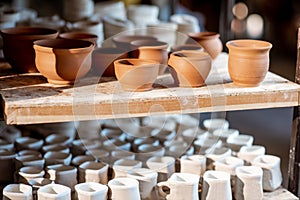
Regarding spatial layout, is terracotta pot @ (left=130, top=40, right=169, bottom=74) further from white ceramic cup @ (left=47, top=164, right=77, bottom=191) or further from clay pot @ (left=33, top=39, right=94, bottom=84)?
white ceramic cup @ (left=47, top=164, right=77, bottom=191)

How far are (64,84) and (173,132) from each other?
2.17ft

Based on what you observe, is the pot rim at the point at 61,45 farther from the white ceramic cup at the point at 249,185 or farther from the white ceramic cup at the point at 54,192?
the white ceramic cup at the point at 249,185

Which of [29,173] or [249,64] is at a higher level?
[249,64]

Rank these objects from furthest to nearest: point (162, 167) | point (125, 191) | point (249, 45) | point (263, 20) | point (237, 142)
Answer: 1. point (263, 20)
2. point (237, 142)
3. point (162, 167)
4. point (249, 45)
5. point (125, 191)

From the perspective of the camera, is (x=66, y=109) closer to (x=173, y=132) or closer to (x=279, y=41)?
(x=173, y=132)

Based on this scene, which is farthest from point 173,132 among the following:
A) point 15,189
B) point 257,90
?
point 15,189

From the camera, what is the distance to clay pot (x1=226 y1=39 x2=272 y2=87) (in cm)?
144

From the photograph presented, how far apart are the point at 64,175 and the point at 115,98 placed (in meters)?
0.35

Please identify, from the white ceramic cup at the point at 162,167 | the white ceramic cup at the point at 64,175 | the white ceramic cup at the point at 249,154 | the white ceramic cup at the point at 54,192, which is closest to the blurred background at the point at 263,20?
the white ceramic cup at the point at 249,154

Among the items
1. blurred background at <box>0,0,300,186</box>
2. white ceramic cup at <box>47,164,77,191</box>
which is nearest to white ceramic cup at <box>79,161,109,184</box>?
white ceramic cup at <box>47,164,77,191</box>

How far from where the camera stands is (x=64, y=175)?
154cm

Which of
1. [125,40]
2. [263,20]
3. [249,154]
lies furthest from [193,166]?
[263,20]

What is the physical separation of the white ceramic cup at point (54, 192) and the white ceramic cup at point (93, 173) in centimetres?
14

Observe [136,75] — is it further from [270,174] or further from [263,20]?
[263,20]
